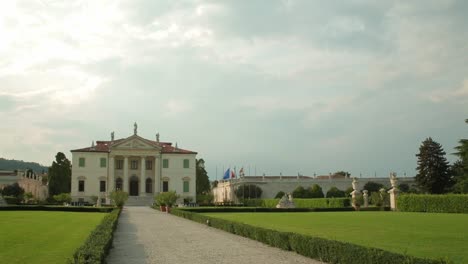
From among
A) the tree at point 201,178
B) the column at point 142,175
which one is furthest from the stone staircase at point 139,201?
the tree at point 201,178

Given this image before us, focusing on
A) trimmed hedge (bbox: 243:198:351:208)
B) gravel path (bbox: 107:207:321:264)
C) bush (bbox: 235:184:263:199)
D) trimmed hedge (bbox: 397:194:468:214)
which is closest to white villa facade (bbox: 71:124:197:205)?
bush (bbox: 235:184:263:199)

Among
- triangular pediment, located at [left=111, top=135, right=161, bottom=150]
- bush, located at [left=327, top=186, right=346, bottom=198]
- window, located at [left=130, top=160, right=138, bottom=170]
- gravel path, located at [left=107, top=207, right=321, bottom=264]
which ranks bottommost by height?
gravel path, located at [left=107, top=207, right=321, bottom=264]

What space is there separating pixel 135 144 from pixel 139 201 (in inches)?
342

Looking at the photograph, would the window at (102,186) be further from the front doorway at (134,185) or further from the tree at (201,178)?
the tree at (201,178)

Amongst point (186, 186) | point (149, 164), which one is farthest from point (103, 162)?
point (186, 186)

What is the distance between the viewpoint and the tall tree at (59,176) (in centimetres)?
7338

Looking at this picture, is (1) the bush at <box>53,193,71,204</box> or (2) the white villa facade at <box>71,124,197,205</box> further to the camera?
(2) the white villa facade at <box>71,124,197,205</box>

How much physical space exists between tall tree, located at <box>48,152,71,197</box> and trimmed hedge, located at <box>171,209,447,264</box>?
61.6 meters

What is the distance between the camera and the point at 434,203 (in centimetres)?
3703

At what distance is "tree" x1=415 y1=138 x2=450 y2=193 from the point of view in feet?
171

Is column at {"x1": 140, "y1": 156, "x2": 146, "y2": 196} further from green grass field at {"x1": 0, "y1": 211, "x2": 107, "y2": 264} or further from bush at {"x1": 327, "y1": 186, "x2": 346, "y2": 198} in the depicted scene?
green grass field at {"x1": 0, "y1": 211, "x2": 107, "y2": 264}

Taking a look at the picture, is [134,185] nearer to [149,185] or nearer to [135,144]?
[149,185]

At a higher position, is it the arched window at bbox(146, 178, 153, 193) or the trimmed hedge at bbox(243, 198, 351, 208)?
the arched window at bbox(146, 178, 153, 193)

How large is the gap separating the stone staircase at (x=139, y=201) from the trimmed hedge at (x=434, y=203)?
37.1 m
